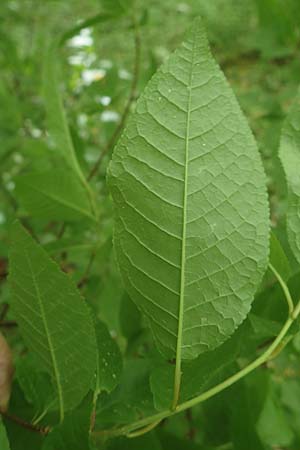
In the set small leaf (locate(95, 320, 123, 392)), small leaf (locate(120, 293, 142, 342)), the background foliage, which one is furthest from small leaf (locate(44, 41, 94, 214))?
small leaf (locate(95, 320, 123, 392))

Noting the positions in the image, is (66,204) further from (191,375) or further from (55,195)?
(191,375)

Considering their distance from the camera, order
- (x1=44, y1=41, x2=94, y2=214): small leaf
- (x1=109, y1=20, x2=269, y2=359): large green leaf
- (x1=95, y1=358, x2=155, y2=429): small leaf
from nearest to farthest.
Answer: (x1=109, y1=20, x2=269, y2=359): large green leaf
(x1=95, y1=358, x2=155, y2=429): small leaf
(x1=44, y1=41, x2=94, y2=214): small leaf

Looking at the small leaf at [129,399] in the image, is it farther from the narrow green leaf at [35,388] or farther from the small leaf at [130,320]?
the small leaf at [130,320]

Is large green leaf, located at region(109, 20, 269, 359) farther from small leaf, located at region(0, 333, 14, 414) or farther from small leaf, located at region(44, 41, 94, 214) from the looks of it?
small leaf, located at region(44, 41, 94, 214)

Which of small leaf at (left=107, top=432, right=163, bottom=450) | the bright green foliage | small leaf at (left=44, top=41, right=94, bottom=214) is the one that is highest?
small leaf at (left=44, top=41, right=94, bottom=214)

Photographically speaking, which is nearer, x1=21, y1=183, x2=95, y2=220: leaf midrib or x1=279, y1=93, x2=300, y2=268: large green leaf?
x1=279, y1=93, x2=300, y2=268: large green leaf

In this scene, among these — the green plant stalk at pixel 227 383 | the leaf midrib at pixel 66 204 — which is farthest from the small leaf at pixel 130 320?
the green plant stalk at pixel 227 383

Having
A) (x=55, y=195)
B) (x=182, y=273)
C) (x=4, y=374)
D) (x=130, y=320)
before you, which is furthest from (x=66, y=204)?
(x=182, y=273)
